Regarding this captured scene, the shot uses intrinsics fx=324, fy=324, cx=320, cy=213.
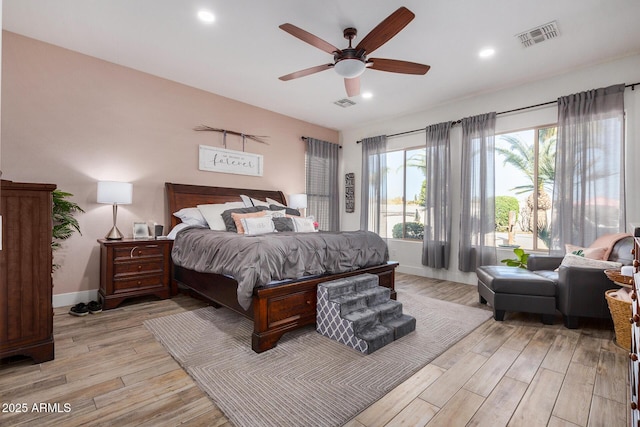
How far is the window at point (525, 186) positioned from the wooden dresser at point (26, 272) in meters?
5.13

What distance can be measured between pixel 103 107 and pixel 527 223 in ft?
18.7

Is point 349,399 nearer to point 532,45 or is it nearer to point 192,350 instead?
point 192,350

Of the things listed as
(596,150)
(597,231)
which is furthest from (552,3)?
(597,231)

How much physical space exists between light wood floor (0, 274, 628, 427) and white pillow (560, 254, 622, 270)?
594 millimetres

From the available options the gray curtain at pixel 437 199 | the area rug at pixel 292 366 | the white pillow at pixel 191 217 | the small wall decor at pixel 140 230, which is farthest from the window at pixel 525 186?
the small wall decor at pixel 140 230

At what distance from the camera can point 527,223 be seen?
4.54m

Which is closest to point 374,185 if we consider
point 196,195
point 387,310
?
point 196,195

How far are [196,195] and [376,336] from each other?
323cm

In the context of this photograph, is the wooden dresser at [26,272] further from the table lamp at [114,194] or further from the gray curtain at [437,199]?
the gray curtain at [437,199]

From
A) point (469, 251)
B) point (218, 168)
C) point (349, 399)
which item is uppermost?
point (218, 168)

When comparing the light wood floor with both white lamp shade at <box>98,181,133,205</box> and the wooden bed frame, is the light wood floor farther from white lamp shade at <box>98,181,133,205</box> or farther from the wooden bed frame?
white lamp shade at <box>98,181,133,205</box>

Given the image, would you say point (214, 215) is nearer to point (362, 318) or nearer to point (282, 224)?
point (282, 224)

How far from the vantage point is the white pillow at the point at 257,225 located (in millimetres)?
3822

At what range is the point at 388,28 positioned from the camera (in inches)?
104
